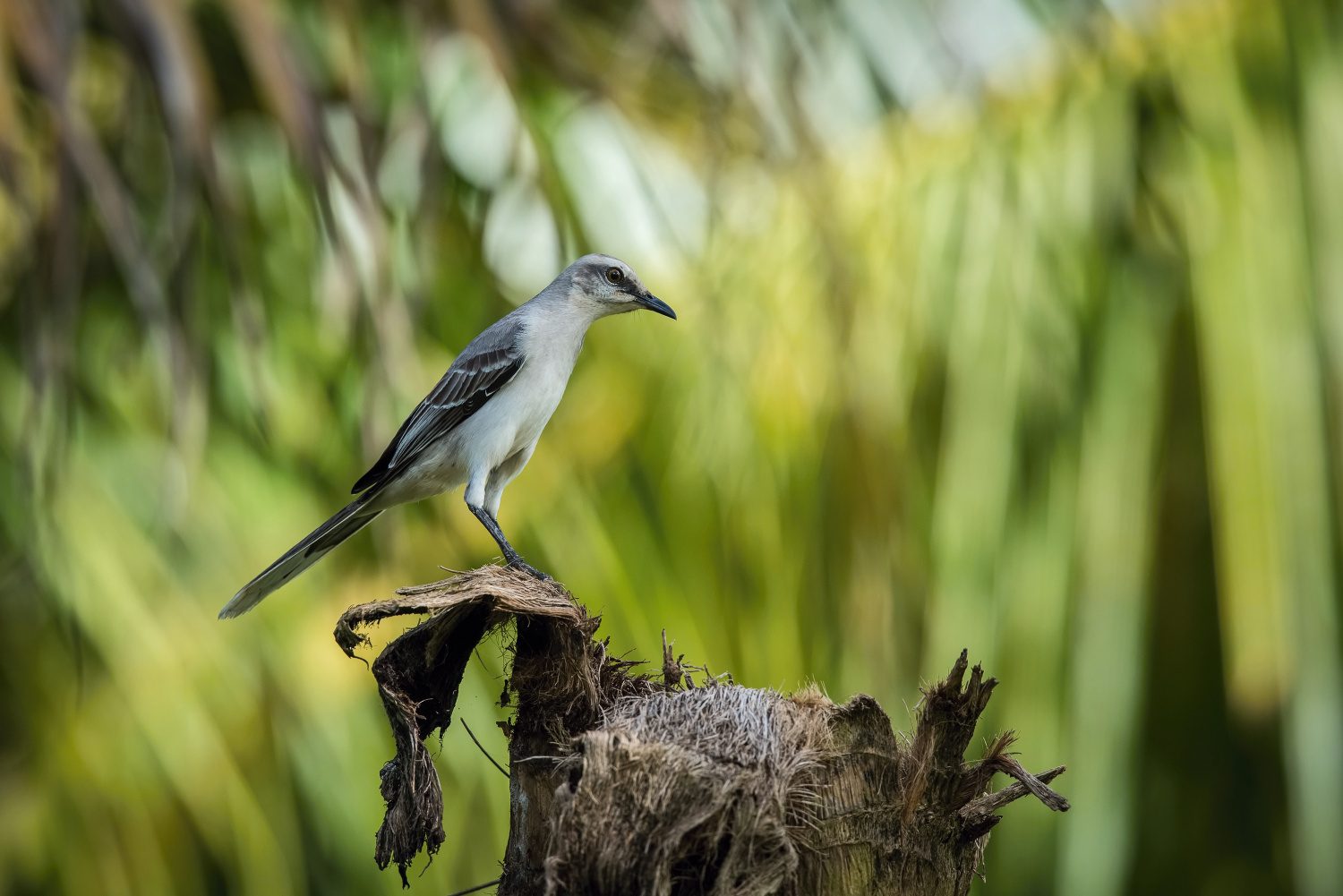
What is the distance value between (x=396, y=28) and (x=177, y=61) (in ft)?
7.82

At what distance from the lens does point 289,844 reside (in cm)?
536

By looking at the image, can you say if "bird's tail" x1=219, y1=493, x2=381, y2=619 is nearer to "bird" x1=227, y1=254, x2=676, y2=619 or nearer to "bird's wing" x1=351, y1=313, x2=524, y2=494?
"bird" x1=227, y1=254, x2=676, y2=619

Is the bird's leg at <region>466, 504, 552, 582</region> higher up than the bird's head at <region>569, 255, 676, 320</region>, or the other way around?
the bird's head at <region>569, 255, 676, 320</region>

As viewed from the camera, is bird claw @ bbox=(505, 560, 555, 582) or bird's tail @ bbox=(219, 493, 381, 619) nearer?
bird claw @ bbox=(505, 560, 555, 582)

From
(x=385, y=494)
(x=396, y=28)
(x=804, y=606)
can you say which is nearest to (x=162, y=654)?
(x=385, y=494)

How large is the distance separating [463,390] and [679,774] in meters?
2.68

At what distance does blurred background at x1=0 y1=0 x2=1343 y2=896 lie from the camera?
3.81 m

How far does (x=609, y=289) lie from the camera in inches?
182

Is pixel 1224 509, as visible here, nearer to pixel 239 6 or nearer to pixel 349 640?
pixel 349 640

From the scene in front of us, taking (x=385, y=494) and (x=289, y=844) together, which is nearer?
(x=385, y=494)

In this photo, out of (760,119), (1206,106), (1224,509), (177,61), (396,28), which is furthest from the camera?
(396,28)

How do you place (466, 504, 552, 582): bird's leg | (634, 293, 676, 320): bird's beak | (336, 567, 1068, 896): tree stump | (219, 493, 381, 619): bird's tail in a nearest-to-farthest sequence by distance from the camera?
(336, 567, 1068, 896): tree stump < (219, 493, 381, 619): bird's tail < (466, 504, 552, 582): bird's leg < (634, 293, 676, 320): bird's beak

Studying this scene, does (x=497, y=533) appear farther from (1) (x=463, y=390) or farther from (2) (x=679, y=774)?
(2) (x=679, y=774)

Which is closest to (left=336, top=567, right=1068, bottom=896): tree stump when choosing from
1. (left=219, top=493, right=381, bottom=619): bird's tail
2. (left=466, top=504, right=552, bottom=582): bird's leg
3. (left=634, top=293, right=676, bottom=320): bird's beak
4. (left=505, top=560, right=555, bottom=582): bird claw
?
(left=505, top=560, right=555, bottom=582): bird claw
